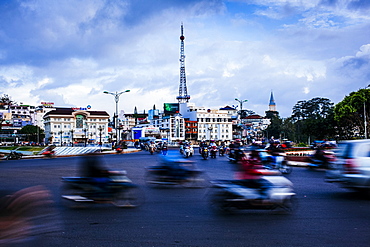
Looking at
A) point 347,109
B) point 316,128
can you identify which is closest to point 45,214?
point 347,109

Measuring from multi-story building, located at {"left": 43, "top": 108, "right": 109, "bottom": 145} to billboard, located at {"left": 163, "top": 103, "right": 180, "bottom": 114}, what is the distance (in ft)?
66.2

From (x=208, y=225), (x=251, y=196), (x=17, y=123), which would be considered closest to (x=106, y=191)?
(x=208, y=225)

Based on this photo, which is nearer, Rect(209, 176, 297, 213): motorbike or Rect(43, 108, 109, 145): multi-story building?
Rect(209, 176, 297, 213): motorbike

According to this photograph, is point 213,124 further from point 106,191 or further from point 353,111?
point 106,191

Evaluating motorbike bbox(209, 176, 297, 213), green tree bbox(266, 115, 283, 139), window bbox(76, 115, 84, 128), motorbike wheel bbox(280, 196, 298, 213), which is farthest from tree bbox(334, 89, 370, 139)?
window bbox(76, 115, 84, 128)

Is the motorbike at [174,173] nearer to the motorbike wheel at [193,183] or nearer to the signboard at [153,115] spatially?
the motorbike wheel at [193,183]

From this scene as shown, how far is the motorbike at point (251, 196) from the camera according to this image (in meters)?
7.91

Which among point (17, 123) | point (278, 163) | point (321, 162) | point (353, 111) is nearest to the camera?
point (278, 163)

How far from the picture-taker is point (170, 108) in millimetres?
131250

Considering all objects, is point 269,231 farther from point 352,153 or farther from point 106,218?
point 352,153

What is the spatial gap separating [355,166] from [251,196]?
3.22 metres

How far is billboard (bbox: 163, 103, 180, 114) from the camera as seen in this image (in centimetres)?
13062

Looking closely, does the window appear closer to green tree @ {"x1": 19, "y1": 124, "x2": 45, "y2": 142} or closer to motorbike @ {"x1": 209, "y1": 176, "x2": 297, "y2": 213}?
green tree @ {"x1": 19, "y1": 124, "x2": 45, "y2": 142}

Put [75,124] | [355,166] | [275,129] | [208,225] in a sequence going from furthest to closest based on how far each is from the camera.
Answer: [75,124]
[275,129]
[355,166]
[208,225]
